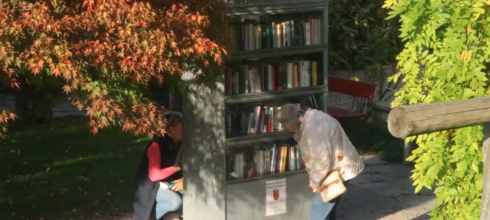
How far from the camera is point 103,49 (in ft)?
15.9

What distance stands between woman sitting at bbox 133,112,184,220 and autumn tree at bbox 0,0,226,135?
1.91m

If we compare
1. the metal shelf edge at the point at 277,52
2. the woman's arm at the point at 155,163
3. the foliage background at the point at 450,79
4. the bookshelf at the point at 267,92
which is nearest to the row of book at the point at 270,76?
the bookshelf at the point at 267,92

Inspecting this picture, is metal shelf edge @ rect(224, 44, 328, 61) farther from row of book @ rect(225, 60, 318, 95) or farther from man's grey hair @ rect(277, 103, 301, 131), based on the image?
man's grey hair @ rect(277, 103, 301, 131)

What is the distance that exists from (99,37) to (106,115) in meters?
0.50

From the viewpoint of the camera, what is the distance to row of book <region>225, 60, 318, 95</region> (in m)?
7.55

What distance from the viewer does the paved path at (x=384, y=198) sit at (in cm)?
882

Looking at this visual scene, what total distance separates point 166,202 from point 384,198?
3076 mm

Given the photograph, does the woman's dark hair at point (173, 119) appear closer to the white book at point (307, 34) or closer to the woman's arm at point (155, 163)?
the woman's arm at point (155, 163)

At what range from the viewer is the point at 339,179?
274 inches

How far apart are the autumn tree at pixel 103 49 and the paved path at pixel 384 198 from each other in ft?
13.0

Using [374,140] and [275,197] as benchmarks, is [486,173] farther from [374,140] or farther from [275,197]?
[374,140]

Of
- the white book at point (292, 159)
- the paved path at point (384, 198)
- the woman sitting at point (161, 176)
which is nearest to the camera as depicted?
the woman sitting at point (161, 176)

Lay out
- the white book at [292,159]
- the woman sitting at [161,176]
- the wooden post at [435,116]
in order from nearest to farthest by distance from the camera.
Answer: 1. the wooden post at [435,116]
2. the woman sitting at [161,176]
3. the white book at [292,159]

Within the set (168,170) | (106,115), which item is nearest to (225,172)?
(168,170)
